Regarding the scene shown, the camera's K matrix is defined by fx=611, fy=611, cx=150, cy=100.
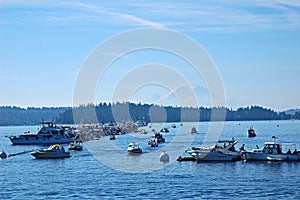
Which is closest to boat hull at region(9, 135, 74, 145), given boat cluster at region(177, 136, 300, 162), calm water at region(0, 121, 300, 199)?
calm water at region(0, 121, 300, 199)

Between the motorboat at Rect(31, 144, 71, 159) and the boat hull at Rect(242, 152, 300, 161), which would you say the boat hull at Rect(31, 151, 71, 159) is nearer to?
the motorboat at Rect(31, 144, 71, 159)

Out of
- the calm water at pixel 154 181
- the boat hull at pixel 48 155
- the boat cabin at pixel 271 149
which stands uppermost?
the boat cabin at pixel 271 149

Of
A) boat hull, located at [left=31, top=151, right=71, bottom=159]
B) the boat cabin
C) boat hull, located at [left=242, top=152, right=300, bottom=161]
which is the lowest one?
boat hull, located at [left=31, top=151, right=71, bottom=159]

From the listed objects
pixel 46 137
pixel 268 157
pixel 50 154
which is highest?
pixel 46 137

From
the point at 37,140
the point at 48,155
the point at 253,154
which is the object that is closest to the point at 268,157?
the point at 253,154

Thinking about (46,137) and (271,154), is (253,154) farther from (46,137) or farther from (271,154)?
(46,137)

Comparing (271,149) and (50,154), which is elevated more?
(271,149)

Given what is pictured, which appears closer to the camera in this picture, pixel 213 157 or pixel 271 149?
pixel 271 149

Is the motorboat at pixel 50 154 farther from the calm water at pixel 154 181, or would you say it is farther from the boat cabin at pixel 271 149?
the boat cabin at pixel 271 149

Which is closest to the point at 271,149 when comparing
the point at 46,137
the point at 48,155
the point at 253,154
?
the point at 253,154

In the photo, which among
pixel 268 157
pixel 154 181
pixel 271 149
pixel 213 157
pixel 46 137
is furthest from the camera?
pixel 46 137

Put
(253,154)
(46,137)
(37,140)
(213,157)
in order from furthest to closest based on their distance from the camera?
(46,137) → (37,140) → (213,157) → (253,154)

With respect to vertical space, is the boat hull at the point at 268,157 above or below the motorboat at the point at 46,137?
below

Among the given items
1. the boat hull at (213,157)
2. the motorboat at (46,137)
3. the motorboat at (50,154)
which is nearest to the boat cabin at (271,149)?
the boat hull at (213,157)
